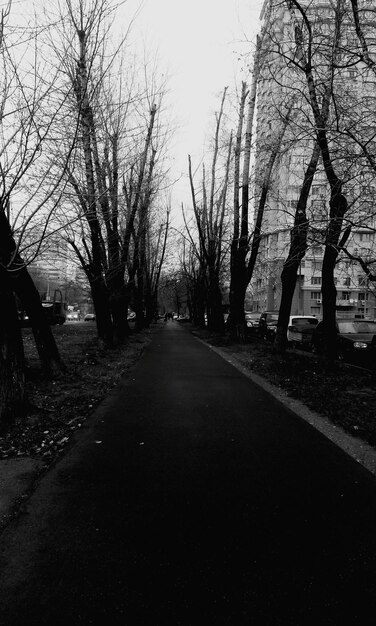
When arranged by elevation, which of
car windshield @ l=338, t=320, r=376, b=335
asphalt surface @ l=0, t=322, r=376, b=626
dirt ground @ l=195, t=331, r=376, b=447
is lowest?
dirt ground @ l=195, t=331, r=376, b=447

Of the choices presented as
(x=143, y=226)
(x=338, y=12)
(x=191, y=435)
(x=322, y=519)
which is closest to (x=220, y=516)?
(x=322, y=519)

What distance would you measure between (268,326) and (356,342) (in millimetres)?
13712

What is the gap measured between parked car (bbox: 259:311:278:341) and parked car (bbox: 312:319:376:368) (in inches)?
361

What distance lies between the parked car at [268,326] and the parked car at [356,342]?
917 centimetres

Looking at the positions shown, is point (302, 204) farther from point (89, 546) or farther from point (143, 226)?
point (89, 546)

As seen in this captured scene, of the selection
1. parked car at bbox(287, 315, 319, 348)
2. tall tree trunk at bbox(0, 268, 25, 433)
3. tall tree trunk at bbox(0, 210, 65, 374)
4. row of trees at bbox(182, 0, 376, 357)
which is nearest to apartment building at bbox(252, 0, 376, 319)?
row of trees at bbox(182, 0, 376, 357)

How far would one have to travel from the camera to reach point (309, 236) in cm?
1223

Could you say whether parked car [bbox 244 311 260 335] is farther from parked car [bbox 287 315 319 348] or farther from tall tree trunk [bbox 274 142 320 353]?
tall tree trunk [bbox 274 142 320 353]

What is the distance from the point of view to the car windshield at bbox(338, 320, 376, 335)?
1884 cm

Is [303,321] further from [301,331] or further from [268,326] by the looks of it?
[301,331]

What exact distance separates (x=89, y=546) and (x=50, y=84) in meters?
5.94

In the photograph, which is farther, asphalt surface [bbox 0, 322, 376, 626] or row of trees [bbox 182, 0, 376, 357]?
row of trees [bbox 182, 0, 376, 357]

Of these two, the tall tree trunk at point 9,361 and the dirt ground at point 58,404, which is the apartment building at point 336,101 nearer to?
the dirt ground at point 58,404

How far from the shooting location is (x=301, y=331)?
24.0 metres
